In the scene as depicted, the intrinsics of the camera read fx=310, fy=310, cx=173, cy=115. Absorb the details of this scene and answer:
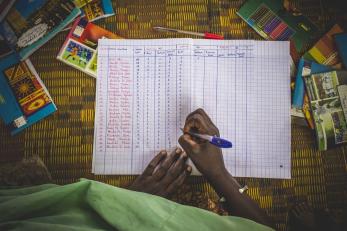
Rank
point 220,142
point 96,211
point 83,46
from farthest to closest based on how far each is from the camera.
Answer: point 83,46
point 220,142
point 96,211

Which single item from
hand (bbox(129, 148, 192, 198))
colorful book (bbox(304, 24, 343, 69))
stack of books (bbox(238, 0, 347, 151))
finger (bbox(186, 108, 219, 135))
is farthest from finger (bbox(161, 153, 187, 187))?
colorful book (bbox(304, 24, 343, 69))

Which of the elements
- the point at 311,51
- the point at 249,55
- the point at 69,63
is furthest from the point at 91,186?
the point at 311,51

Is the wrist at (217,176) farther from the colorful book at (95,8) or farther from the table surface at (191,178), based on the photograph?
the colorful book at (95,8)

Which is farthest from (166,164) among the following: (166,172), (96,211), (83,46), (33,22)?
(33,22)

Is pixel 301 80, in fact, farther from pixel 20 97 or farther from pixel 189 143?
pixel 20 97

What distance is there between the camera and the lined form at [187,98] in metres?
0.84

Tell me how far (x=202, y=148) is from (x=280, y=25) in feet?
1.32

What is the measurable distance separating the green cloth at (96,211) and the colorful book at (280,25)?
1.68ft

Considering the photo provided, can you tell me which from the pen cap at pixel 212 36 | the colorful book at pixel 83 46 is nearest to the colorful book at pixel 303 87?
the pen cap at pixel 212 36

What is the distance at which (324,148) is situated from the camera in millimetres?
829

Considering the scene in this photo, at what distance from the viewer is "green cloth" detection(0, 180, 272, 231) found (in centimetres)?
56

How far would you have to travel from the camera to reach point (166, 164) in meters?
0.83

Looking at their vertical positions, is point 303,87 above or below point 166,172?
above

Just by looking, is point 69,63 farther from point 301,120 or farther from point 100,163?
point 301,120
